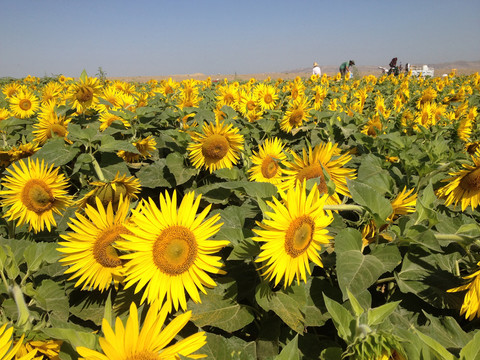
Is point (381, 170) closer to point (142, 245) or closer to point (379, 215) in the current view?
point (379, 215)

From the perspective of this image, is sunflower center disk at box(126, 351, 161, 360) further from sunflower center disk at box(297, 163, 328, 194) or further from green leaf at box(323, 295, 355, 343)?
sunflower center disk at box(297, 163, 328, 194)

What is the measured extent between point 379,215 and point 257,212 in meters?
0.69

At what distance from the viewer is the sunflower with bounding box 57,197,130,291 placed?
4.91 ft

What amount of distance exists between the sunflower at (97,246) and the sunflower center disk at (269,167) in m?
1.45

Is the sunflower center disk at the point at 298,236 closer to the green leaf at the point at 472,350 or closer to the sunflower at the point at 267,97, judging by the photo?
the green leaf at the point at 472,350

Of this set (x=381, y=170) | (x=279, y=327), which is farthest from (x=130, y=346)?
(x=381, y=170)

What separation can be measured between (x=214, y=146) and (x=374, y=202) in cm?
165

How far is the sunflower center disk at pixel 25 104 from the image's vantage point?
4684mm

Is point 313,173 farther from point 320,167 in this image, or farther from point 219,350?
point 219,350

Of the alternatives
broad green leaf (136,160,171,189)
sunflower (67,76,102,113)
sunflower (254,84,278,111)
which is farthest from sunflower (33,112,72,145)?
sunflower (254,84,278,111)

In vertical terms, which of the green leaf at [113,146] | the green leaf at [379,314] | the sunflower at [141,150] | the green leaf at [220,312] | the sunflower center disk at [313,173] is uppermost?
the green leaf at [113,146]

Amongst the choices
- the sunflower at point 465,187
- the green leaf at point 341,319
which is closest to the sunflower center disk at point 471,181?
the sunflower at point 465,187

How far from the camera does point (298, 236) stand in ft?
4.51

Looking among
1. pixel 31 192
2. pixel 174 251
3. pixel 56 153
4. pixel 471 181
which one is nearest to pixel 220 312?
pixel 174 251
